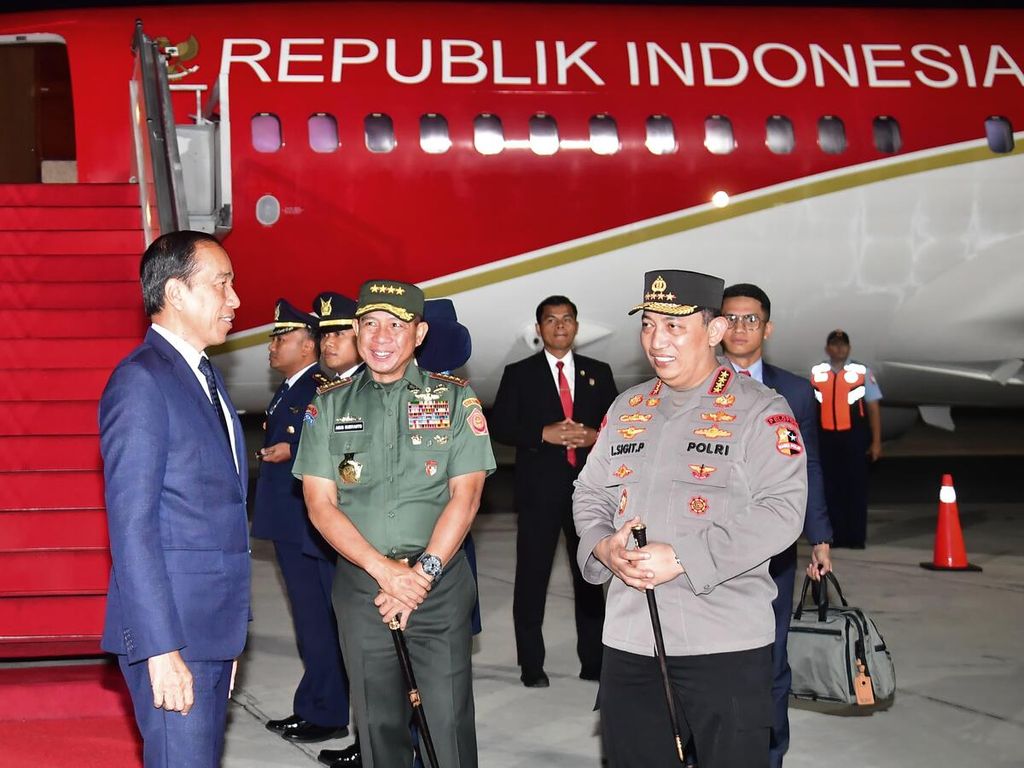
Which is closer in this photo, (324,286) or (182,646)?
(182,646)

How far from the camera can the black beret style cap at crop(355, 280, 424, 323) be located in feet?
12.7

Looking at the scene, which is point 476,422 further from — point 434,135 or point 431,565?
point 434,135

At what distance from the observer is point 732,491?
3270 millimetres

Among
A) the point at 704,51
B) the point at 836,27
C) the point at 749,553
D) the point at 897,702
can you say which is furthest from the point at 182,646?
the point at 836,27

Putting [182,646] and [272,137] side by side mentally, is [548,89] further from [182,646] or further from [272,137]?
[182,646]

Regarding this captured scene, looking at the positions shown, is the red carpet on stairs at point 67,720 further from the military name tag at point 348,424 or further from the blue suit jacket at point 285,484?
the military name tag at point 348,424

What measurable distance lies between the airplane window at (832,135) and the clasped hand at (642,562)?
785cm

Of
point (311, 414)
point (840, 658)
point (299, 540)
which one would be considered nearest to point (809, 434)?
point (840, 658)

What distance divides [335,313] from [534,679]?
2246 millimetres

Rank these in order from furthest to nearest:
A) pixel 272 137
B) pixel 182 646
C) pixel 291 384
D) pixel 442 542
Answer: pixel 272 137
pixel 291 384
pixel 442 542
pixel 182 646

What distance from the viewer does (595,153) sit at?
10125mm

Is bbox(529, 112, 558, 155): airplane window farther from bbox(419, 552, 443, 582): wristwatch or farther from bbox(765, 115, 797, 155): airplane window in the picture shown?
bbox(419, 552, 443, 582): wristwatch

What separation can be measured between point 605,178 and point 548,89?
843mm

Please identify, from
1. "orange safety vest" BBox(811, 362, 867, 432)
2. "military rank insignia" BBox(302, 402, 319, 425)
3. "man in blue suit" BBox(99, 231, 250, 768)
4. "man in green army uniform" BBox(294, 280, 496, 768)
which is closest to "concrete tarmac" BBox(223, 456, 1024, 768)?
"orange safety vest" BBox(811, 362, 867, 432)
